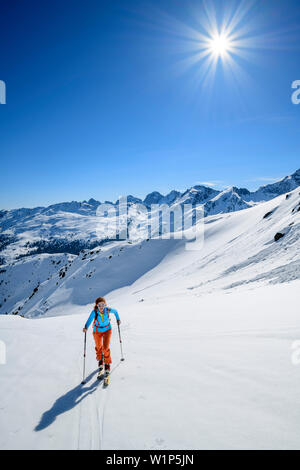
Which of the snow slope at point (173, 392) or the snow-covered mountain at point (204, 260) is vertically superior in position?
the snow-covered mountain at point (204, 260)

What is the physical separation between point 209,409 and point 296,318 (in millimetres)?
4869

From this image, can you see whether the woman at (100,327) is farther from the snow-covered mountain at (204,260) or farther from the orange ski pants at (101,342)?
the snow-covered mountain at (204,260)

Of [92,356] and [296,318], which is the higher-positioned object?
[296,318]

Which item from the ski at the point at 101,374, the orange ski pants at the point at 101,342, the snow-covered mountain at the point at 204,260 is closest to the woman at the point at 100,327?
the orange ski pants at the point at 101,342

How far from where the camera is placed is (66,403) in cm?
518

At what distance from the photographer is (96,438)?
12.9ft

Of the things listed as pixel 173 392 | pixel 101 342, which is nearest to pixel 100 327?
pixel 101 342

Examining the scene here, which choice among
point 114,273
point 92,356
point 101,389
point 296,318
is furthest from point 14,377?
point 114,273

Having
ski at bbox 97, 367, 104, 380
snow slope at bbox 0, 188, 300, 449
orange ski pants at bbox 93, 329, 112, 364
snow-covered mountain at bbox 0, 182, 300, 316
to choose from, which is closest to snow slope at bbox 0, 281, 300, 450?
snow slope at bbox 0, 188, 300, 449

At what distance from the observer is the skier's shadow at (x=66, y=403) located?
4.54 meters

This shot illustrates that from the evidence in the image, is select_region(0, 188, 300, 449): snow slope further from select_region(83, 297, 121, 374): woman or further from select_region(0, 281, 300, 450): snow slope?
select_region(83, 297, 121, 374): woman

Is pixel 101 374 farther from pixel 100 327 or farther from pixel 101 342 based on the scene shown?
pixel 100 327
